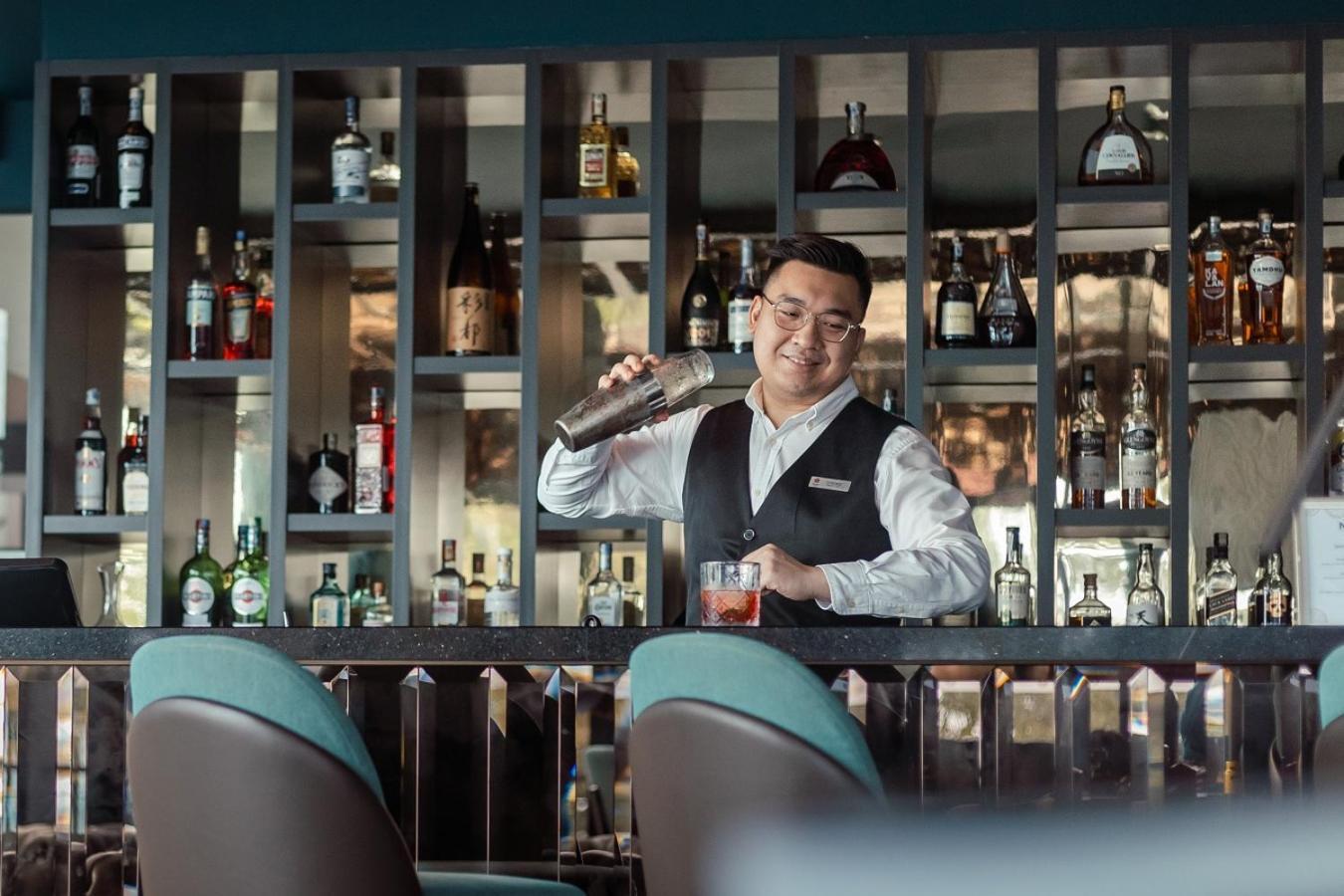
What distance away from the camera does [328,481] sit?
10.6 feet

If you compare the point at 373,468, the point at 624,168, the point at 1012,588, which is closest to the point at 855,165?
the point at 624,168

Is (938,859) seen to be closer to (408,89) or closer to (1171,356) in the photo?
(1171,356)

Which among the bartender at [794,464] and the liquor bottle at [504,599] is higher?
the bartender at [794,464]

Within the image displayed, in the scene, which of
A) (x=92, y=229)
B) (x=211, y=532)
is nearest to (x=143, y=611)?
(x=211, y=532)

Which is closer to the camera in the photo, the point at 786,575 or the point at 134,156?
the point at 786,575

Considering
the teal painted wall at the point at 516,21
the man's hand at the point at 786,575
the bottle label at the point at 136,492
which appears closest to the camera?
the man's hand at the point at 786,575

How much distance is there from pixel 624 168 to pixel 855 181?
0.47 meters

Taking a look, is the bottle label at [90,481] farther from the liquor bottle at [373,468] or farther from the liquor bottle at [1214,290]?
the liquor bottle at [1214,290]

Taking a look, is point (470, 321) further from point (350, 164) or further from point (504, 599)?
point (504, 599)

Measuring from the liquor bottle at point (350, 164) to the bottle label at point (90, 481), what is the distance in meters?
0.69

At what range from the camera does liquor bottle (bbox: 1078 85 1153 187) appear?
3.07 meters

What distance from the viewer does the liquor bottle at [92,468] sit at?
324 cm

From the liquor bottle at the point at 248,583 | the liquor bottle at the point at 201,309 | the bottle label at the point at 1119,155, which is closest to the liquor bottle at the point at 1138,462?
the bottle label at the point at 1119,155

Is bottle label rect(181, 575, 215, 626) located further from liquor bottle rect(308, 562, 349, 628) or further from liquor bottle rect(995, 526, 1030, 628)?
liquor bottle rect(995, 526, 1030, 628)
